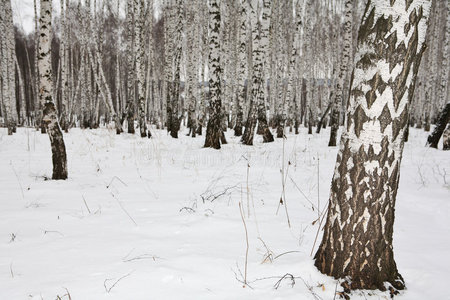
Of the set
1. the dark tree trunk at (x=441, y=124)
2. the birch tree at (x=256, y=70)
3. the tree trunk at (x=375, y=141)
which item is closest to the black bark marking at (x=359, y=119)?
the tree trunk at (x=375, y=141)

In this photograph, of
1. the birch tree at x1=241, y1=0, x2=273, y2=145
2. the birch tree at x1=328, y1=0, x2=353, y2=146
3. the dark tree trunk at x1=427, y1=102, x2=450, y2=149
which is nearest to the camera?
the dark tree trunk at x1=427, y1=102, x2=450, y2=149

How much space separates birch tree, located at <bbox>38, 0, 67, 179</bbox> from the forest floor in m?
0.31

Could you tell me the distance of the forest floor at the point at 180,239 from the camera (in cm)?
154

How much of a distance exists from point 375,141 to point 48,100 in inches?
175

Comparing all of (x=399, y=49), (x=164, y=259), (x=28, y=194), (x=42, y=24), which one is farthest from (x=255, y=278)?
(x=42, y=24)

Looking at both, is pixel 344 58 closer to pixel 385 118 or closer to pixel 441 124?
pixel 441 124

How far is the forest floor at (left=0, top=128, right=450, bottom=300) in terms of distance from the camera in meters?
1.54

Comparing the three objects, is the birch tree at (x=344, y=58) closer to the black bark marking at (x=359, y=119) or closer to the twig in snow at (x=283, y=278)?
the black bark marking at (x=359, y=119)

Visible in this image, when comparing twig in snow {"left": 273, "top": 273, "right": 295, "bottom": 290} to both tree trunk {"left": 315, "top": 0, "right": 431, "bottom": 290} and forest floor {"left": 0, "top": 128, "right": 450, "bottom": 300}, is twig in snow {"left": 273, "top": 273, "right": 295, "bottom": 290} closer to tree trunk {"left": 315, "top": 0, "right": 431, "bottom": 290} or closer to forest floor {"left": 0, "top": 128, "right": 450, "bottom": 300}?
forest floor {"left": 0, "top": 128, "right": 450, "bottom": 300}

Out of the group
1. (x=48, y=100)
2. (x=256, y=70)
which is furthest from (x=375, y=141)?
(x=256, y=70)

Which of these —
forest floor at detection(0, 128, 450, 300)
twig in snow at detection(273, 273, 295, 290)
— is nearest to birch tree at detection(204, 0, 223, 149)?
forest floor at detection(0, 128, 450, 300)

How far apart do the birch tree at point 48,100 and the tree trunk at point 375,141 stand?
413cm

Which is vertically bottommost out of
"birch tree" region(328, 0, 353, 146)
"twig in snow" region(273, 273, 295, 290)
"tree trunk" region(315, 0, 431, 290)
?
"twig in snow" region(273, 273, 295, 290)

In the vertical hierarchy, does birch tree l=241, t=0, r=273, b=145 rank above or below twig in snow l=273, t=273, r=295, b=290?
above
